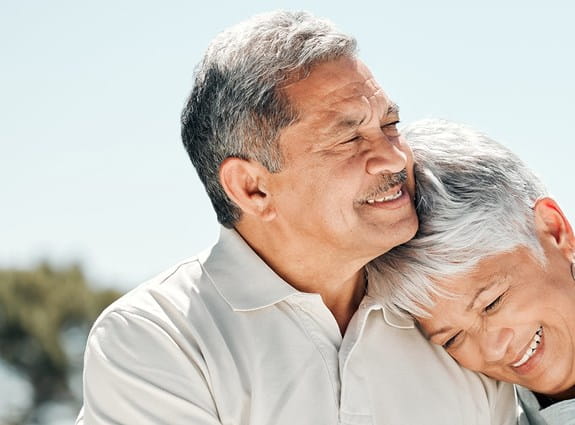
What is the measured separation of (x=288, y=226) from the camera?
279 cm

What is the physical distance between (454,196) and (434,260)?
163mm

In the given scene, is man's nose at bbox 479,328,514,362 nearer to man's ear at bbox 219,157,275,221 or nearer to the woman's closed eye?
the woman's closed eye

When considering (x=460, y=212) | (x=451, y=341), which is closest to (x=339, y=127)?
(x=460, y=212)

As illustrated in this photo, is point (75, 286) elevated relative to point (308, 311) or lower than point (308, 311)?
lower

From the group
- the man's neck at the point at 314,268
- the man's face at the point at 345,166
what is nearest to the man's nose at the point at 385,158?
the man's face at the point at 345,166

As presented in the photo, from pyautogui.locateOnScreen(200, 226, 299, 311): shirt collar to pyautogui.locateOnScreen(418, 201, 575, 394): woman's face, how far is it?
1.34 feet

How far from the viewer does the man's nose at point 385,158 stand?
8.75ft

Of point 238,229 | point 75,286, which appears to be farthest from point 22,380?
point 238,229

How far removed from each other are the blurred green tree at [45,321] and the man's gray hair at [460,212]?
17.8 meters

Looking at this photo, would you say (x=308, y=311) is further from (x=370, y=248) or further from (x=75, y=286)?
(x=75, y=286)

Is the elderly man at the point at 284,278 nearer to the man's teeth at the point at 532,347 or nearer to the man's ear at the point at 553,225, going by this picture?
the man's teeth at the point at 532,347

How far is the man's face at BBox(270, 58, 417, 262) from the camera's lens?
106 inches

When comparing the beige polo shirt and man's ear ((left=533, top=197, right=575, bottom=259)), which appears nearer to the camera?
the beige polo shirt

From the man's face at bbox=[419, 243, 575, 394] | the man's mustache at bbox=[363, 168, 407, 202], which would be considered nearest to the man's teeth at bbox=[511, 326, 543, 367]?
the man's face at bbox=[419, 243, 575, 394]
